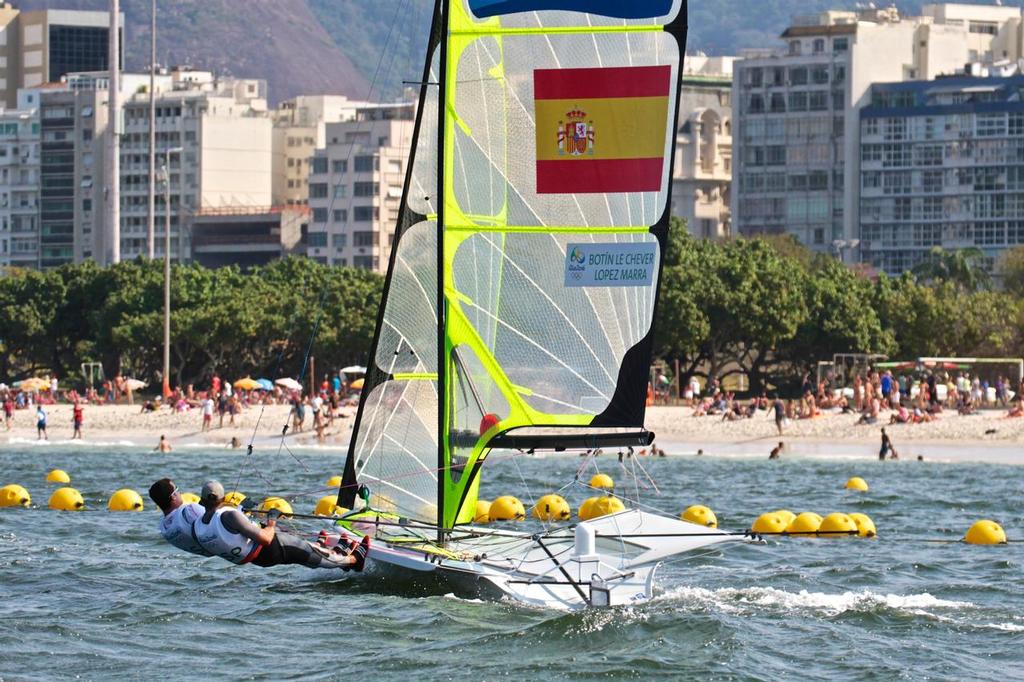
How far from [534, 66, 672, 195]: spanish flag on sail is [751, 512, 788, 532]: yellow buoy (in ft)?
32.7

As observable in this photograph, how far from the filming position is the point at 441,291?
1085 inches

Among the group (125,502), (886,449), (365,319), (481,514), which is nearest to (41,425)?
(365,319)

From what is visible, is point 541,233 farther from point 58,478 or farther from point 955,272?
point 955,272

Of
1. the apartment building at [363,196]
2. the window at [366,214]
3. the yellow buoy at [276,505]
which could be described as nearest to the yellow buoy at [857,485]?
the yellow buoy at [276,505]

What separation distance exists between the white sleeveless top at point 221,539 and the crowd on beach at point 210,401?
137 feet

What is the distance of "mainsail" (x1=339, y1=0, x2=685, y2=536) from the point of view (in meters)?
27.2

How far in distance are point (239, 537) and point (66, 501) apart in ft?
59.2

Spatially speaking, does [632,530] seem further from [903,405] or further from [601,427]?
[903,405]

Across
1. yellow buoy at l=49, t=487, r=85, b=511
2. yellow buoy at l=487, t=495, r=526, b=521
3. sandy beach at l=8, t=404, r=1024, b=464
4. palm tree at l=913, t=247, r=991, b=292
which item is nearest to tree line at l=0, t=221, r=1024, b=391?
sandy beach at l=8, t=404, r=1024, b=464

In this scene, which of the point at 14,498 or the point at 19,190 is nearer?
the point at 14,498

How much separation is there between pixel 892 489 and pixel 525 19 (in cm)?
2851

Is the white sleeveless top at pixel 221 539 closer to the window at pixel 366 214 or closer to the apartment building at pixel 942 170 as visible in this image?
the apartment building at pixel 942 170

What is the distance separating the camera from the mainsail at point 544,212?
27.2 metres

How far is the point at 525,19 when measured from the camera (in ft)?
89.1
